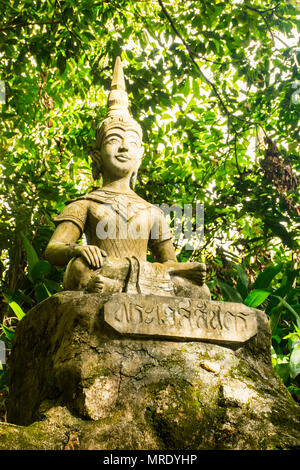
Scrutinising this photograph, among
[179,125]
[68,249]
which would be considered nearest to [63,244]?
[68,249]

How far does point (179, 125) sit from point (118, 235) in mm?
2984

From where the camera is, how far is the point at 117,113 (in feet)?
→ 13.3

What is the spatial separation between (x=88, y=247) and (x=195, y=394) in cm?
112

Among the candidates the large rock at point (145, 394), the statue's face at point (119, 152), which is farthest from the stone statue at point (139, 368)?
the statue's face at point (119, 152)

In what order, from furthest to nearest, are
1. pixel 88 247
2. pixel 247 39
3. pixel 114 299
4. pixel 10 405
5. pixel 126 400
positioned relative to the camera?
pixel 247 39
pixel 10 405
pixel 88 247
pixel 114 299
pixel 126 400

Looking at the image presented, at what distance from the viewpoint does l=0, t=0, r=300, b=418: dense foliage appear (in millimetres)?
4863

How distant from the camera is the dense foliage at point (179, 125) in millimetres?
4863

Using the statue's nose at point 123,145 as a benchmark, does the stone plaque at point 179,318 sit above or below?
below

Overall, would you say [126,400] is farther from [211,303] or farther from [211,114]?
[211,114]

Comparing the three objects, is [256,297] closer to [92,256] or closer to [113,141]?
[113,141]

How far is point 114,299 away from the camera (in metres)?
2.46

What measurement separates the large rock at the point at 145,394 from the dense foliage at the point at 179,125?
5.51 ft

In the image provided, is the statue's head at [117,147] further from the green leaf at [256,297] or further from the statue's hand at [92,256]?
the green leaf at [256,297]
